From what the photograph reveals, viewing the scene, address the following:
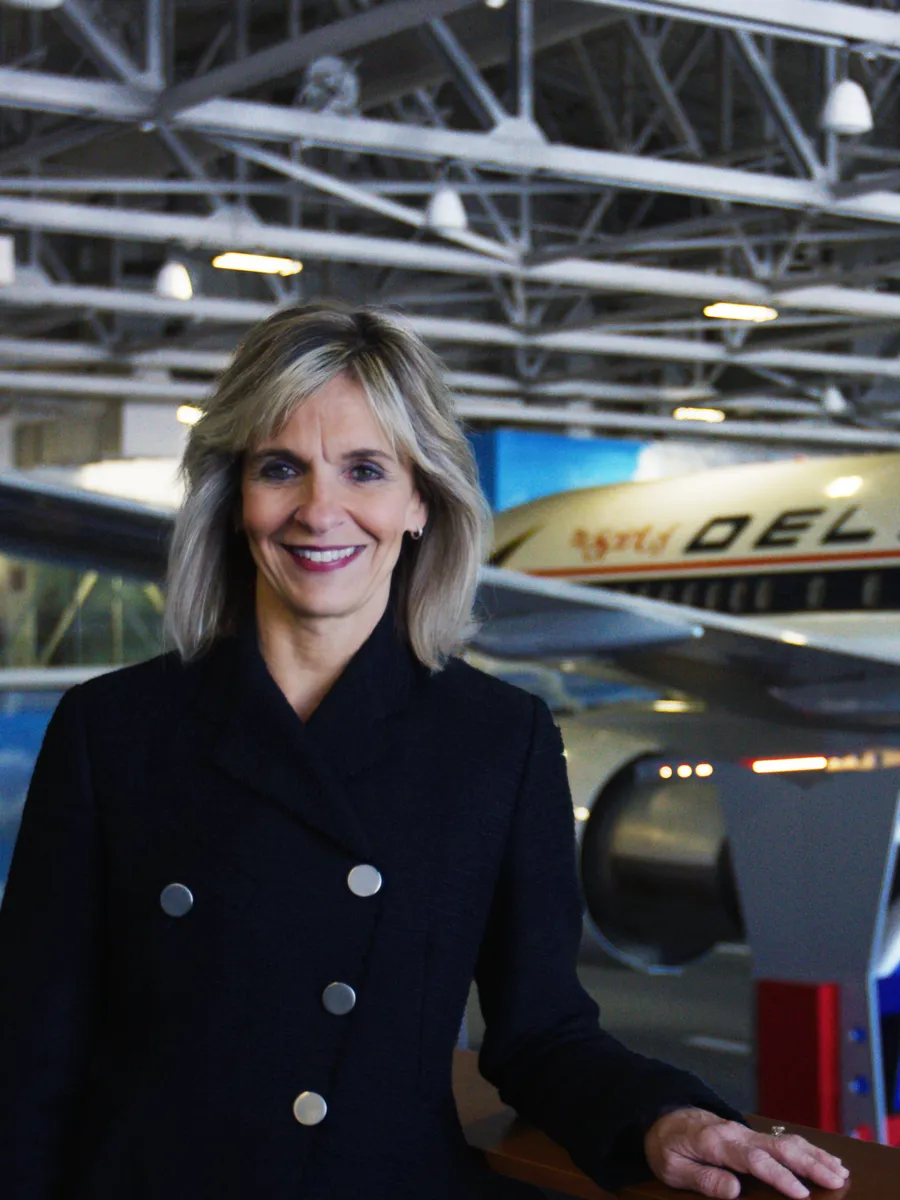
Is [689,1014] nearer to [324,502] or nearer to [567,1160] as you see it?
[567,1160]

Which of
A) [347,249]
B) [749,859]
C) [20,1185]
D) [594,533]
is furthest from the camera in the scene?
[347,249]

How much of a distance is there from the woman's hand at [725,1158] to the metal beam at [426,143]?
8.51 meters

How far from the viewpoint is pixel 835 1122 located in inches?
160

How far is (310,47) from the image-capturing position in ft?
32.1

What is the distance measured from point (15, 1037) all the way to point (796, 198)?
39.4 feet

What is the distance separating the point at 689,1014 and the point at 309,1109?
21.2ft

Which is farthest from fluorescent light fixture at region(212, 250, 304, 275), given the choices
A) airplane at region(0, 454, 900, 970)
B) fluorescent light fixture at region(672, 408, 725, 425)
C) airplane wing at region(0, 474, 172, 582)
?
fluorescent light fixture at region(672, 408, 725, 425)

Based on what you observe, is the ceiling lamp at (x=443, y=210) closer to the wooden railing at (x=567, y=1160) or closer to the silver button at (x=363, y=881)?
the wooden railing at (x=567, y=1160)

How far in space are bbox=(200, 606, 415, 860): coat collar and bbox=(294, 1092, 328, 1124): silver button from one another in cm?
27

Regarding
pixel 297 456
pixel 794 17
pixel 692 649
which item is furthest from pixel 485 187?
pixel 297 456

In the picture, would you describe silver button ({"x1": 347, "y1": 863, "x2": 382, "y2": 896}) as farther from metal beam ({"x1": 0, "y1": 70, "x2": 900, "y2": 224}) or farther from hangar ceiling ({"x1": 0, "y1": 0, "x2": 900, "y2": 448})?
metal beam ({"x1": 0, "y1": 70, "x2": 900, "y2": 224})

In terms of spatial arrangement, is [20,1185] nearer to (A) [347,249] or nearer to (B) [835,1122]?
(B) [835,1122]

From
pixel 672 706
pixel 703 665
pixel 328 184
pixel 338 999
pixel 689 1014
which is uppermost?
pixel 328 184

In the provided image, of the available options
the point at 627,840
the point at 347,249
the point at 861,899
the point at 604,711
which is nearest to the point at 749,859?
the point at 861,899
